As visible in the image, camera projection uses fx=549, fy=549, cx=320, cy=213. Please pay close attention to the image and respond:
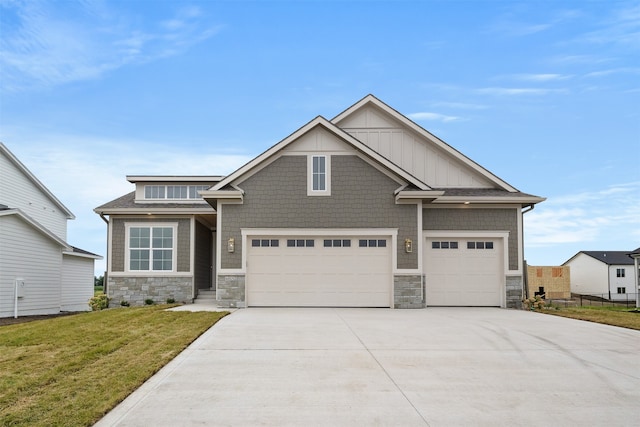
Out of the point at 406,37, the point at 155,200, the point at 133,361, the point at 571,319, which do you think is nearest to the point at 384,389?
the point at 133,361

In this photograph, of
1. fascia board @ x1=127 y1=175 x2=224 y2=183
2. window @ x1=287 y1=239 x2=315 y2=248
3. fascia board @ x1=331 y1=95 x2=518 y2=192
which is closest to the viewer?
window @ x1=287 y1=239 x2=315 y2=248

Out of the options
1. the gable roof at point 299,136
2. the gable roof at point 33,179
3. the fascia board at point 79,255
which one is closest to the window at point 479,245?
the gable roof at point 299,136

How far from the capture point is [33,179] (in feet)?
97.2

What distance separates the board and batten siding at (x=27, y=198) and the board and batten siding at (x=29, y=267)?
536 centimetres

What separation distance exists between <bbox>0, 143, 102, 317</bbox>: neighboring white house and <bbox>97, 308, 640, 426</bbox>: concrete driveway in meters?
12.5

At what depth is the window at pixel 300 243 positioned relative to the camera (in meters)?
17.5

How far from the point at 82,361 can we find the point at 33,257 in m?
15.7

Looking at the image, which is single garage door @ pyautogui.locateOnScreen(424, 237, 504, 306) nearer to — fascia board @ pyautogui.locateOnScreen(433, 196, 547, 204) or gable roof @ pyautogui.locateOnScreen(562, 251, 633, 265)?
fascia board @ pyautogui.locateOnScreen(433, 196, 547, 204)

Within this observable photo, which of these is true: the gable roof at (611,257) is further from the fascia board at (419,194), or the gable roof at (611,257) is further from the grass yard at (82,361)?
the grass yard at (82,361)

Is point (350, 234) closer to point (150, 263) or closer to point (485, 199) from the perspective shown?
point (485, 199)

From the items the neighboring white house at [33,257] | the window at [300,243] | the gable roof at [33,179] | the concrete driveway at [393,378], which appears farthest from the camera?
the gable roof at [33,179]

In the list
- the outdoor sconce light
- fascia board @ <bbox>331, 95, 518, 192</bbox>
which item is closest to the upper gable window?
the outdoor sconce light

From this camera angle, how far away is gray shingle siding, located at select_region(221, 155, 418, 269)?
682 inches

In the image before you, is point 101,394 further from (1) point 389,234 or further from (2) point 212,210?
(2) point 212,210
